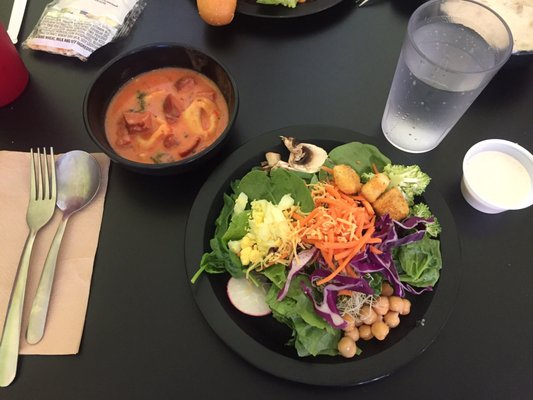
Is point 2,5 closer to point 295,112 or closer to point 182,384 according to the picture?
point 295,112

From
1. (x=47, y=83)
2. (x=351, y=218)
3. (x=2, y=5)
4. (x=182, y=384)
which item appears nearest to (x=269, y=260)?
(x=351, y=218)

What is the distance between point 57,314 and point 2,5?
4.50ft

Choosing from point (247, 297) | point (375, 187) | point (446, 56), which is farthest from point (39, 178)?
point (446, 56)

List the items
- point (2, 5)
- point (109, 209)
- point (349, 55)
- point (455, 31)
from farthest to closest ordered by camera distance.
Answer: point (2, 5) < point (349, 55) < point (109, 209) < point (455, 31)

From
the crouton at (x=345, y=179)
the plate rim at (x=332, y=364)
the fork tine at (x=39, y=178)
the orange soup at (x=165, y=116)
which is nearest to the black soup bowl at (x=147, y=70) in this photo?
the orange soup at (x=165, y=116)

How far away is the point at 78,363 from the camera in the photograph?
1147mm

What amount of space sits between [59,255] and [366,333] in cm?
87

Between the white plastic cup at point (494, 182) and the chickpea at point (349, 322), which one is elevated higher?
the white plastic cup at point (494, 182)

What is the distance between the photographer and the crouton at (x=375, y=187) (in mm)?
1200

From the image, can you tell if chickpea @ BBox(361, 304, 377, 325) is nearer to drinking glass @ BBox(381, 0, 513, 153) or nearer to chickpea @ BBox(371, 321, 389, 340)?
chickpea @ BBox(371, 321, 389, 340)

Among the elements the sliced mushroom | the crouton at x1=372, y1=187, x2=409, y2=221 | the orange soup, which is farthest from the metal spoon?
the crouton at x1=372, y1=187, x2=409, y2=221

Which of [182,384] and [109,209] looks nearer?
[182,384]

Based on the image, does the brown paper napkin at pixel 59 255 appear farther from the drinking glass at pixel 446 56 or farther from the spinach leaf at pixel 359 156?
the drinking glass at pixel 446 56

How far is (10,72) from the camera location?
4.93 feet
